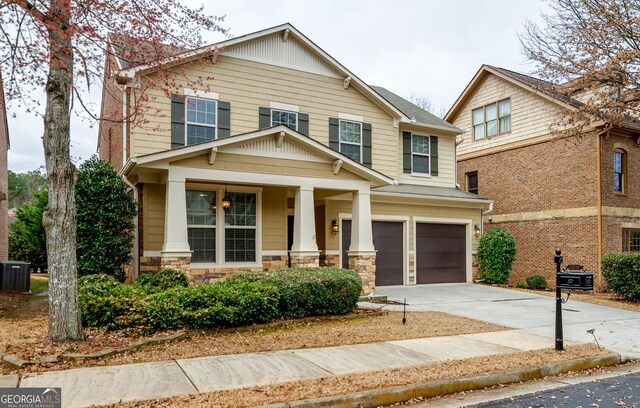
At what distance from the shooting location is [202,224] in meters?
12.4

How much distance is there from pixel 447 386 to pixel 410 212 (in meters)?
11.0

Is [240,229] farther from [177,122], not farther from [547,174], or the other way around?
[547,174]

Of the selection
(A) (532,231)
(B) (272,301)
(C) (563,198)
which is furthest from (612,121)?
(B) (272,301)

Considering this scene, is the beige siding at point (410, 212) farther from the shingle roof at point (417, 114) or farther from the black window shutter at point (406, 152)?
the shingle roof at point (417, 114)

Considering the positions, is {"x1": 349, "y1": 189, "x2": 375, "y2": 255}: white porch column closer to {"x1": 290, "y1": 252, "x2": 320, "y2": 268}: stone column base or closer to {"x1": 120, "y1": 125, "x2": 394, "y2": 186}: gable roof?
{"x1": 120, "y1": 125, "x2": 394, "y2": 186}: gable roof

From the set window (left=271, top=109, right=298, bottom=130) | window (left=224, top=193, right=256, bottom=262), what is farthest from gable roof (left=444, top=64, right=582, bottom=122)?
window (left=224, top=193, right=256, bottom=262)

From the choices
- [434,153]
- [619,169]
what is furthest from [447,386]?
[619,169]

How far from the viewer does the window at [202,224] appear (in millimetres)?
12266

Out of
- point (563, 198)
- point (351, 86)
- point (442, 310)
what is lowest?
point (442, 310)

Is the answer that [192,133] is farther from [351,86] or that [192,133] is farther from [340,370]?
[340,370]

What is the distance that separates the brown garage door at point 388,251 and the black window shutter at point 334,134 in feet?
9.29

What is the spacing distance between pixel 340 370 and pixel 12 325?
6.36 meters

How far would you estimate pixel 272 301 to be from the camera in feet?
28.1

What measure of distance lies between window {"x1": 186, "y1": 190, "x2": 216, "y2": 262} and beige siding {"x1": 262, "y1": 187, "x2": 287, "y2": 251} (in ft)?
4.82
